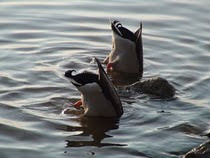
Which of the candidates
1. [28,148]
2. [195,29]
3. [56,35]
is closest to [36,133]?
[28,148]

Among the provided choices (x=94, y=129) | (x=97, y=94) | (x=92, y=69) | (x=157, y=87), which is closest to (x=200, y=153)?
(x=94, y=129)

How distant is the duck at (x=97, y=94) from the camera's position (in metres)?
8.86

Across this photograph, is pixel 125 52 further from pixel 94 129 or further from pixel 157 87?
pixel 94 129

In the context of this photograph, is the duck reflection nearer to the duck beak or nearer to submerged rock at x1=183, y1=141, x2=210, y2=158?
the duck beak

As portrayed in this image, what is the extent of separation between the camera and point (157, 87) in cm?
1015

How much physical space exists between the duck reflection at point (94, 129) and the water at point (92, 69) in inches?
0.5

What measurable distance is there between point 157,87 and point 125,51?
1.56 m

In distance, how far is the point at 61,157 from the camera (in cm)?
777

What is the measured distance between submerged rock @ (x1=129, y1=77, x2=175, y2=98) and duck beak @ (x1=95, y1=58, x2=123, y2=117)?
1045 mm

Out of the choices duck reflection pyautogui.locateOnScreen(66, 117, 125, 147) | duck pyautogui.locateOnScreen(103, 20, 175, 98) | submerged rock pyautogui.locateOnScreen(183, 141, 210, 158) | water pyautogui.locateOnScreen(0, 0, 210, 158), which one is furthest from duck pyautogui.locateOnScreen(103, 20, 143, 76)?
submerged rock pyautogui.locateOnScreen(183, 141, 210, 158)

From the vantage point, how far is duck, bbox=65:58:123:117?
29.1 feet

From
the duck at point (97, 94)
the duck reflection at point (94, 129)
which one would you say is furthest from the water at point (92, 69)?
the duck at point (97, 94)

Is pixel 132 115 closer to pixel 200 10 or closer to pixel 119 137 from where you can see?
pixel 119 137

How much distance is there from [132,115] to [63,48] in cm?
319
